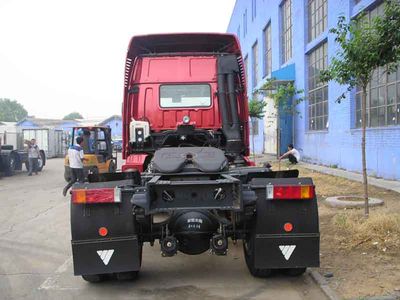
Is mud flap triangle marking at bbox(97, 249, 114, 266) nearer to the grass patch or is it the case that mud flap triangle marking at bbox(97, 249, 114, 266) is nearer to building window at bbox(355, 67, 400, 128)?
the grass patch

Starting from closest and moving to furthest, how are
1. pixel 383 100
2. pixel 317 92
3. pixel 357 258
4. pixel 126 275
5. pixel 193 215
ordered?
pixel 193 215
pixel 126 275
pixel 357 258
pixel 383 100
pixel 317 92

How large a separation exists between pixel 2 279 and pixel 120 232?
1.73m

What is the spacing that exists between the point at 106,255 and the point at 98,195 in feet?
2.17

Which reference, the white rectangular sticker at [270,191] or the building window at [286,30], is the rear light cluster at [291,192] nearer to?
the white rectangular sticker at [270,191]

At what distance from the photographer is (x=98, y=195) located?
202 inches

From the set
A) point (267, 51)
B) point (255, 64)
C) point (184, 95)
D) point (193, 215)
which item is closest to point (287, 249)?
point (193, 215)

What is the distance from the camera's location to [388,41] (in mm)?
7074

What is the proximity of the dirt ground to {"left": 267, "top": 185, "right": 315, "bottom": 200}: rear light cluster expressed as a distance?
1059 millimetres

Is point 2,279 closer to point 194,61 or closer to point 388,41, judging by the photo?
point 194,61

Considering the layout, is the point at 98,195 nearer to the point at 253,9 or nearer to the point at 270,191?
the point at 270,191

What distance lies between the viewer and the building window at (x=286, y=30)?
91.1ft

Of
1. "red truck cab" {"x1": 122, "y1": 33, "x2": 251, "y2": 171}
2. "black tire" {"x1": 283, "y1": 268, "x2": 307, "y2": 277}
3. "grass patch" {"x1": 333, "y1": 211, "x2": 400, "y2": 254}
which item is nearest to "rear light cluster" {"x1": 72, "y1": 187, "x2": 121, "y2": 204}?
"black tire" {"x1": 283, "y1": 268, "x2": 307, "y2": 277}

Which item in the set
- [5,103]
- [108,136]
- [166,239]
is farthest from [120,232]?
[5,103]

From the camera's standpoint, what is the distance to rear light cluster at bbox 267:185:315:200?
515 centimetres
